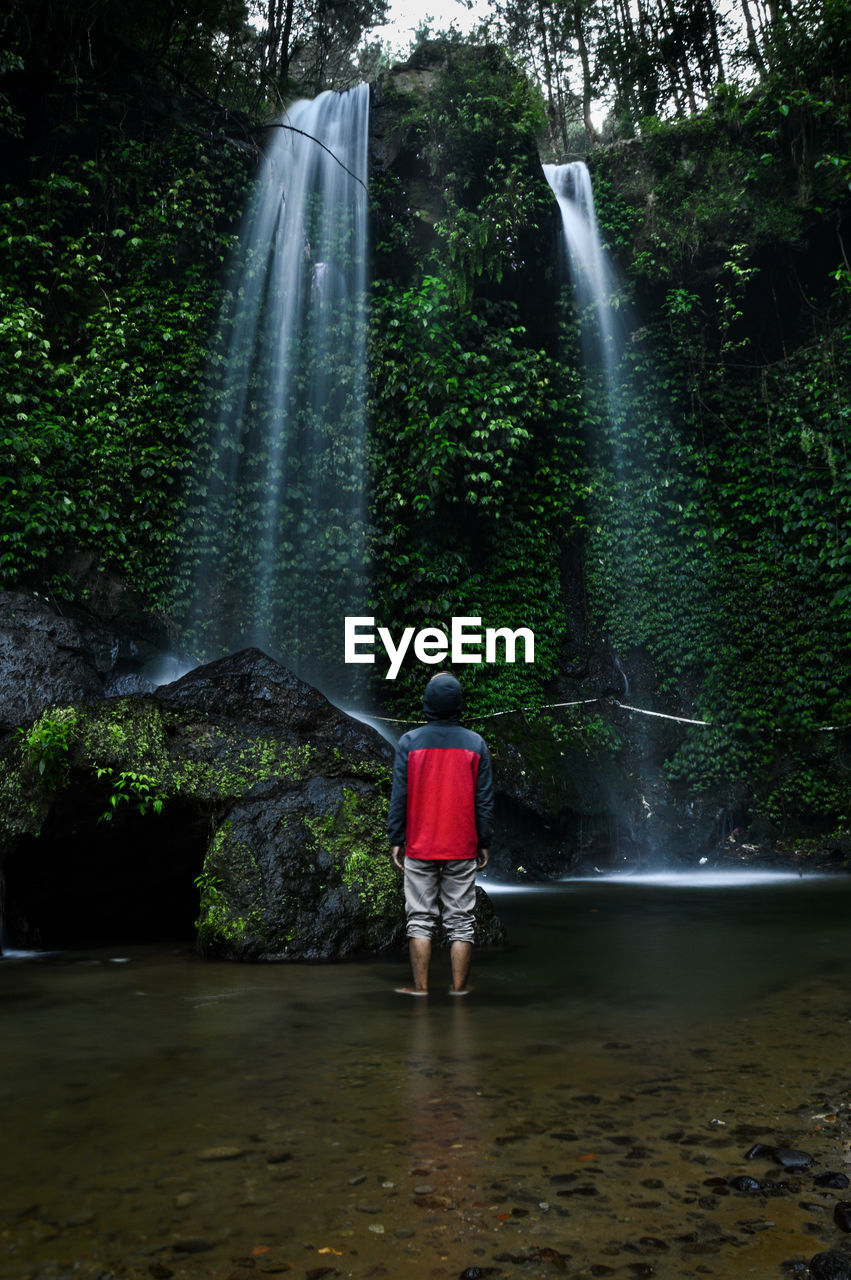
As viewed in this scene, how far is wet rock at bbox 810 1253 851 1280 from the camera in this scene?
2.03 m

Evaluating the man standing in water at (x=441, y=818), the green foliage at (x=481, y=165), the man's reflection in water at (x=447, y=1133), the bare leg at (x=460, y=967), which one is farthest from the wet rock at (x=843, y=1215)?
the green foliage at (x=481, y=165)

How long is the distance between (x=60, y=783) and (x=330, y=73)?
29.7 m

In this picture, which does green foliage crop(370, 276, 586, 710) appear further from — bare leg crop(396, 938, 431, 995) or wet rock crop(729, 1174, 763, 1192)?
wet rock crop(729, 1174, 763, 1192)

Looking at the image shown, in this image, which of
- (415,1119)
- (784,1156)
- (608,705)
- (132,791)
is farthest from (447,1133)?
(608,705)

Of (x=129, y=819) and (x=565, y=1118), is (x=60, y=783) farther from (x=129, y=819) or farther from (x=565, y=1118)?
(x=565, y=1118)

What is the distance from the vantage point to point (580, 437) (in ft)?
52.2

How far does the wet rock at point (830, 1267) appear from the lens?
2.03m

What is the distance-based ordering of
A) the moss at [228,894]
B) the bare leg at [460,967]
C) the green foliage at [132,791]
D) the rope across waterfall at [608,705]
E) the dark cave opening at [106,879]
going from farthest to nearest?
the rope across waterfall at [608,705]
the dark cave opening at [106,879]
the green foliage at [132,791]
the moss at [228,894]
the bare leg at [460,967]

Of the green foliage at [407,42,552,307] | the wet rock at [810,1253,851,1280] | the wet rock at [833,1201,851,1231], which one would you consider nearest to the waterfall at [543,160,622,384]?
the green foliage at [407,42,552,307]

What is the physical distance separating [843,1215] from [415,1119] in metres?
1.34

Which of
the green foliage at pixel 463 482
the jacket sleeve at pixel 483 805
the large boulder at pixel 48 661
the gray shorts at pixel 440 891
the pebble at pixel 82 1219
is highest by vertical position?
the green foliage at pixel 463 482

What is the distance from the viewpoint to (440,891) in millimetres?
5531

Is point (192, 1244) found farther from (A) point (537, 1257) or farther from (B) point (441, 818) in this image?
(B) point (441, 818)

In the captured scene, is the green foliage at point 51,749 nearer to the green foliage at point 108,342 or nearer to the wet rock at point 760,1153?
the wet rock at point 760,1153
